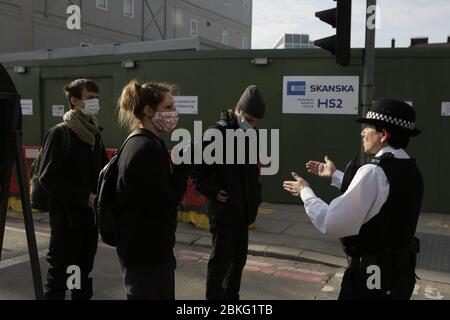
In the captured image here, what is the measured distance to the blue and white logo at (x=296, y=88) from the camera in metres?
9.25

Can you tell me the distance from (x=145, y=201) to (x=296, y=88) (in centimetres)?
717

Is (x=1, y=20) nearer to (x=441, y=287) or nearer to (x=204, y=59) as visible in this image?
(x=204, y=59)

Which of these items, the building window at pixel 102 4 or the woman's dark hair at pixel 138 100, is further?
the building window at pixel 102 4

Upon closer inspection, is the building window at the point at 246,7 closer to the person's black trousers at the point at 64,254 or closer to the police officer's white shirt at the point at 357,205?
the person's black trousers at the point at 64,254

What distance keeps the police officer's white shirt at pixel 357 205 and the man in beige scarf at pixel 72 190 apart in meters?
2.03

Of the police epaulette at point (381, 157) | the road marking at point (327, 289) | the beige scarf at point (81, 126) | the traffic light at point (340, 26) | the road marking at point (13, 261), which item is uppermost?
the traffic light at point (340, 26)

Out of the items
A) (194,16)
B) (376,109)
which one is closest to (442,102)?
(376,109)

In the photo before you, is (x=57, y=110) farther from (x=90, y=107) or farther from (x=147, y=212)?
(x=147, y=212)

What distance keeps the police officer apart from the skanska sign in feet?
21.9

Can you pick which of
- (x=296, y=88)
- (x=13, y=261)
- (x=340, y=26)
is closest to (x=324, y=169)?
(x=340, y=26)

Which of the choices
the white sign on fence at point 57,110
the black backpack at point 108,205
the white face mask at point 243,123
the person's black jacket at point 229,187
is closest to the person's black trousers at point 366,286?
the black backpack at point 108,205

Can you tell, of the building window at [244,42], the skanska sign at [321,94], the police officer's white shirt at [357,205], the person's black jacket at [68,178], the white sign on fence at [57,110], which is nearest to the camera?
the police officer's white shirt at [357,205]

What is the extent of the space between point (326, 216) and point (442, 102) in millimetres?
7340

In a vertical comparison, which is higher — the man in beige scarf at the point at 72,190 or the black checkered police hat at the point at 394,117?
the black checkered police hat at the point at 394,117
